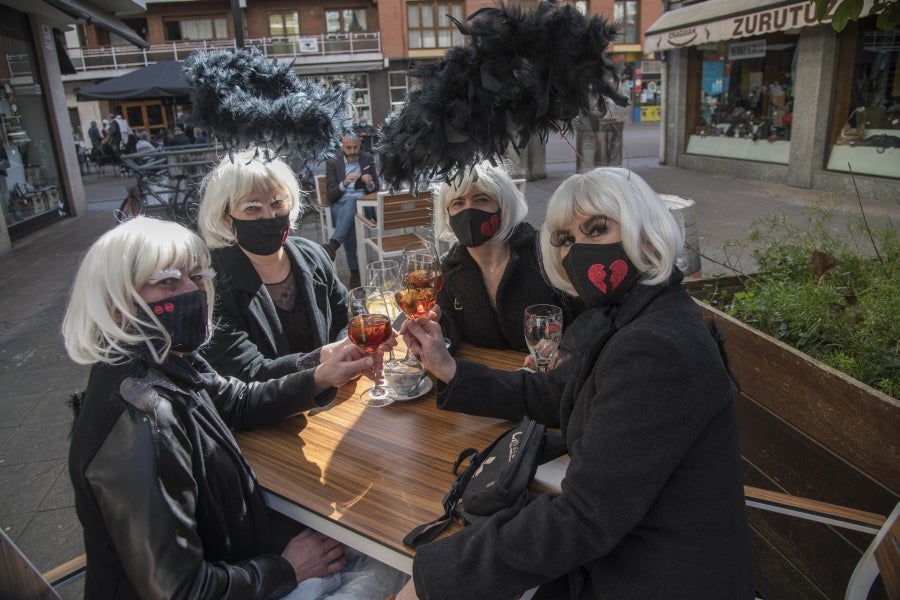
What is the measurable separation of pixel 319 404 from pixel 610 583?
1100 millimetres

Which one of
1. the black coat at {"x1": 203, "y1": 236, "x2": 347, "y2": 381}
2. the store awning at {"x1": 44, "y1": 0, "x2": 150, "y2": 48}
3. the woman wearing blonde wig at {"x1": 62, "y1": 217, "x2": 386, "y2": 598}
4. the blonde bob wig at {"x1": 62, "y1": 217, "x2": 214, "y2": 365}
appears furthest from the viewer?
the store awning at {"x1": 44, "y1": 0, "x2": 150, "y2": 48}

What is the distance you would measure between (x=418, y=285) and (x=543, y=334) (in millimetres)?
467

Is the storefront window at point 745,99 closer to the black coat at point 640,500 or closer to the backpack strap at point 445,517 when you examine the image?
the black coat at point 640,500

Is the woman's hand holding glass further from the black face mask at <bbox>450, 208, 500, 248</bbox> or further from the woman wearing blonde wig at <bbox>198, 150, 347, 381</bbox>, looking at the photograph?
the black face mask at <bbox>450, 208, 500, 248</bbox>

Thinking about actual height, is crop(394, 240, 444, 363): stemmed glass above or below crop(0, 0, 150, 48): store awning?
below

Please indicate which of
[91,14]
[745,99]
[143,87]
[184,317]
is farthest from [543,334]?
[745,99]

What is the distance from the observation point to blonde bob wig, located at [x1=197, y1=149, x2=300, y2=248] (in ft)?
8.69

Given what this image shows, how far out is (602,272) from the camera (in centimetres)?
154

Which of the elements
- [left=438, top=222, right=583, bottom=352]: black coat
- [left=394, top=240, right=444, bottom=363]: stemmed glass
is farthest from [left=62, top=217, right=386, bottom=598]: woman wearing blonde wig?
[left=438, top=222, right=583, bottom=352]: black coat

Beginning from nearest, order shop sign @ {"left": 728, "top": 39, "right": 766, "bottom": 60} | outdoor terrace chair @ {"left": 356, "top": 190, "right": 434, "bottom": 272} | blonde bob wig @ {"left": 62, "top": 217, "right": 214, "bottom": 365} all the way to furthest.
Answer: blonde bob wig @ {"left": 62, "top": 217, "right": 214, "bottom": 365} → outdoor terrace chair @ {"left": 356, "top": 190, "right": 434, "bottom": 272} → shop sign @ {"left": 728, "top": 39, "right": 766, "bottom": 60}

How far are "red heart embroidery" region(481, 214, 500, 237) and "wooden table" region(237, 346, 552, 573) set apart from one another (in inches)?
32.4

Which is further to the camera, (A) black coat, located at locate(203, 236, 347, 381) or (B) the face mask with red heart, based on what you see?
(A) black coat, located at locate(203, 236, 347, 381)

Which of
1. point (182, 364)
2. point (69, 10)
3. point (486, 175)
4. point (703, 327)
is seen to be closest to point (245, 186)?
point (486, 175)

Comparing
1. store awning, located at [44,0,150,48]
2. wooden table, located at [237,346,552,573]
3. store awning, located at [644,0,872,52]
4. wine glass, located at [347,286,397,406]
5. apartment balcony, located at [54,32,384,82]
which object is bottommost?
wooden table, located at [237,346,552,573]
